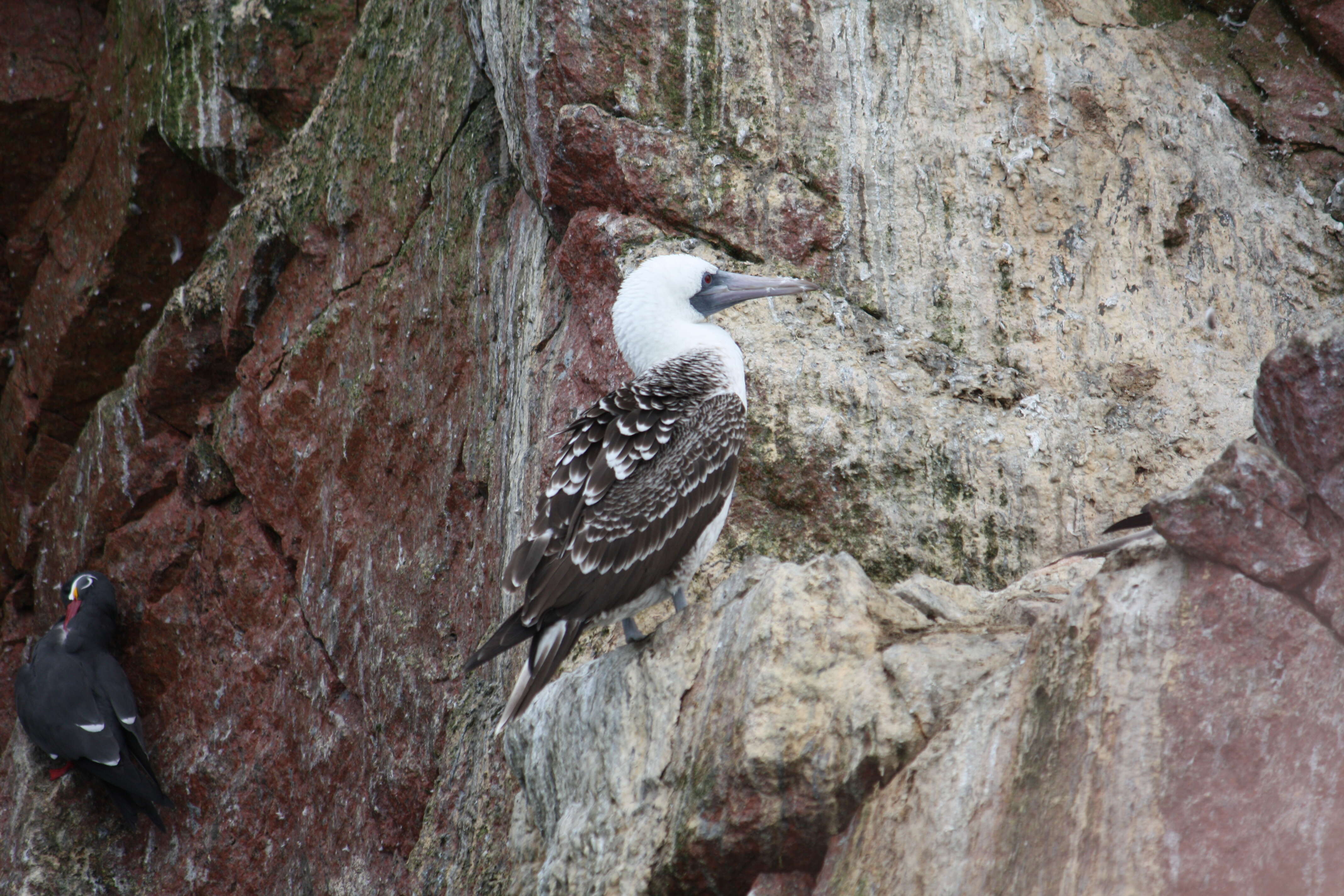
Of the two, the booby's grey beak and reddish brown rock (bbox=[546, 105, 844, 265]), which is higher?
reddish brown rock (bbox=[546, 105, 844, 265])

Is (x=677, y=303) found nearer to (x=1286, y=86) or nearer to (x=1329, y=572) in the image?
(x=1329, y=572)

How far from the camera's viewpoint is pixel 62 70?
10883 mm

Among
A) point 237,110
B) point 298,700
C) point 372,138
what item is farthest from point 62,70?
Answer: point 298,700

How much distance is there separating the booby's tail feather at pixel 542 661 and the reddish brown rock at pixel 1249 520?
1.97m

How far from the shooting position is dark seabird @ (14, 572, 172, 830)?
7.68 m

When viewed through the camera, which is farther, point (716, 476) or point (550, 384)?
point (550, 384)

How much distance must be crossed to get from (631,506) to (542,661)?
24.4 inches

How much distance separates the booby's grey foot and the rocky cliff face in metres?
0.14

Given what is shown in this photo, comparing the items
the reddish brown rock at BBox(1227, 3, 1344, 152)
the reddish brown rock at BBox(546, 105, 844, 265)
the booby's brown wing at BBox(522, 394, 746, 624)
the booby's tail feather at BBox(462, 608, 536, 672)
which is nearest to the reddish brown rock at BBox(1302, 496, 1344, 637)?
the booby's brown wing at BBox(522, 394, 746, 624)

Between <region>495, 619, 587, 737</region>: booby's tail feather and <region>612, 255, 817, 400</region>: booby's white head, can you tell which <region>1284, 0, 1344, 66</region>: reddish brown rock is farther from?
<region>495, 619, 587, 737</region>: booby's tail feather

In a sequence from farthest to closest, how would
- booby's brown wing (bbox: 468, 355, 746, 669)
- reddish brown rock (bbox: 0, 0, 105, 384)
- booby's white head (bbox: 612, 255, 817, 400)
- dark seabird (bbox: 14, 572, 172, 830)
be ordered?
1. reddish brown rock (bbox: 0, 0, 105, 384)
2. dark seabird (bbox: 14, 572, 172, 830)
3. booby's white head (bbox: 612, 255, 817, 400)
4. booby's brown wing (bbox: 468, 355, 746, 669)

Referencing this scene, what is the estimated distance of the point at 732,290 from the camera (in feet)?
16.2

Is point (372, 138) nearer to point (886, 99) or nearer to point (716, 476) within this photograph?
point (886, 99)

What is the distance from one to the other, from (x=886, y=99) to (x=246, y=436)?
188 inches
